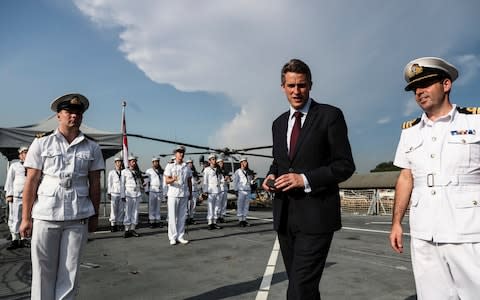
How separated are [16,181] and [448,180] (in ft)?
32.4

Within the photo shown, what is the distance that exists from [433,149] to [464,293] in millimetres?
942

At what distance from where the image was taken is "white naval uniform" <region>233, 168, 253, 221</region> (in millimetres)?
13331

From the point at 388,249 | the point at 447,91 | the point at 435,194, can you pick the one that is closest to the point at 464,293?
the point at 435,194

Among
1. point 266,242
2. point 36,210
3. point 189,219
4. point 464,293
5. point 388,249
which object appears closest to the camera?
point 464,293

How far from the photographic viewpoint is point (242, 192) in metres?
14.3

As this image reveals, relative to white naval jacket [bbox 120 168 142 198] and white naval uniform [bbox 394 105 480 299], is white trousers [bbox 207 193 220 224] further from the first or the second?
white naval uniform [bbox 394 105 480 299]

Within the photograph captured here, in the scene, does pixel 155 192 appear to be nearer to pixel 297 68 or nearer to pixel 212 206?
pixel 212 206

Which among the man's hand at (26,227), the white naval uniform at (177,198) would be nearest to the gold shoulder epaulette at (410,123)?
the man's hand at (26,227)

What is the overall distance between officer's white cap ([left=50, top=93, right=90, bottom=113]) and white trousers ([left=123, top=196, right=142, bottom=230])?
25.2ft

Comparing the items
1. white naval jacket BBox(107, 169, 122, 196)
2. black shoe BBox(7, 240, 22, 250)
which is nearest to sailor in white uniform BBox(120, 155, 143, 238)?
white naval jacket BBox(107, 169, 122, 196)

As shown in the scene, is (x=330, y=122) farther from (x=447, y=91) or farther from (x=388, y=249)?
(x=388, y=249)

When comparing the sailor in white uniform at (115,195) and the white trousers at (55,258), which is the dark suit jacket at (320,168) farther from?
the sailor in white uniform at (115,195)

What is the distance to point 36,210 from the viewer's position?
11.1 feet

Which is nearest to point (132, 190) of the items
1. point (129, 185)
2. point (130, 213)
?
point (129, 185)
